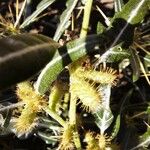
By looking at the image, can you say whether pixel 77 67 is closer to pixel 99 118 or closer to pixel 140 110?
pixel 99 118

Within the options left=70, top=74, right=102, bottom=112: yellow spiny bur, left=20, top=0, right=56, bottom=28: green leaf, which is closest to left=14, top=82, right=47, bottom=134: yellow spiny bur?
left=70, top=74, right=102, bottom=112: yellow spiny bur

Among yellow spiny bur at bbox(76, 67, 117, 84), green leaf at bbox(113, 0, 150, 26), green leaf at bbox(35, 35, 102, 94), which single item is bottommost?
yellow spiny bur at bbox(76, 67, 117, 84)

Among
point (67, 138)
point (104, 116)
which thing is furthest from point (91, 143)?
point (104, 116)

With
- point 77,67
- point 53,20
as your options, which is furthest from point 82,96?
point 53,20

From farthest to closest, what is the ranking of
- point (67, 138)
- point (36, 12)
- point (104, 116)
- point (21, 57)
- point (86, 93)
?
point (36, 12) < point (104, 116) < point (67, 138) < point (86, 93) < point (21, 57)

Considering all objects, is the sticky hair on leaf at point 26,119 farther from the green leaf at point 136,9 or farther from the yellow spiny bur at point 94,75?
the green leaf at point 136,9

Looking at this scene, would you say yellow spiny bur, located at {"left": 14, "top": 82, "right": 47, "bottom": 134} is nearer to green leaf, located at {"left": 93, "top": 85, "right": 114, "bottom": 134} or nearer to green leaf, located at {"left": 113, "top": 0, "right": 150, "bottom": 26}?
green leaf, located at {"left": 93, "top": 85, "right": 114, "bottom": 134}

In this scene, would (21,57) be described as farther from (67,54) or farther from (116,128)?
(116,128)
